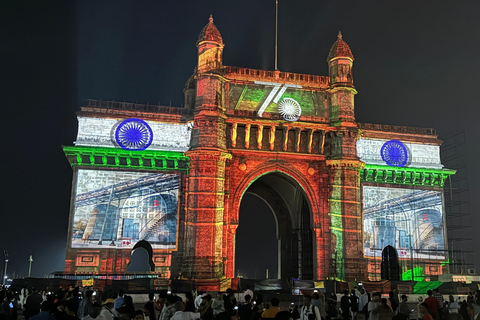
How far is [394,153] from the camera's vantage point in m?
39.2

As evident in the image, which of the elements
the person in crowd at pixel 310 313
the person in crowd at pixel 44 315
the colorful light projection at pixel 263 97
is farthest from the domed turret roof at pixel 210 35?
the person in crowd at pixel 44 315

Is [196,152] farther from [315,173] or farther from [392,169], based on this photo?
[392,169]

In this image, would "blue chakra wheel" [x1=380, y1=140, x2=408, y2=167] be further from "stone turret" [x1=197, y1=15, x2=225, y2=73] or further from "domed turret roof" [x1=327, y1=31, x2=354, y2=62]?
"stone turret" [x1=197, y1=15, x2=225, y2=73]

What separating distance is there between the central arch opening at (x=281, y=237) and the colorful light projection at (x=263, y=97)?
16.0 ft

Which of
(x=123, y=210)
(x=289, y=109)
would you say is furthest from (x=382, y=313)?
(x=289, y=109)

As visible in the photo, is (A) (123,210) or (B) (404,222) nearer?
(A) (123,210)

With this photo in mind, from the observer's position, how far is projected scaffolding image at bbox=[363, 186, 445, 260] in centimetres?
3700

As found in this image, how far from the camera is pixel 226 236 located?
3372 centimetres

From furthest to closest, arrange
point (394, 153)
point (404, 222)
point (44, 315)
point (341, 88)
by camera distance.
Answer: point (394, 153)
point (404, 222)
point (341, 88)
point (44, 315)

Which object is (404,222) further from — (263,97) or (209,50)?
(209,50)

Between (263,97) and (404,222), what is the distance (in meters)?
14.2

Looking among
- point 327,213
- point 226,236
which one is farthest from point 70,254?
point 327,213

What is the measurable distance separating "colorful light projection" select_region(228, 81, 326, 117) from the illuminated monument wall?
3.0 inches

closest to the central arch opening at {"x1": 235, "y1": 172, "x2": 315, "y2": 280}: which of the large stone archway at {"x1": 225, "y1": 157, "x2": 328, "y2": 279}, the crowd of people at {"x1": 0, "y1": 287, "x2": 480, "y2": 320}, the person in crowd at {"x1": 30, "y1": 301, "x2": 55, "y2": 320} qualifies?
the large stone archway at {"x1": 225, "y1": 157, "x2": 328, "y2": 279}
